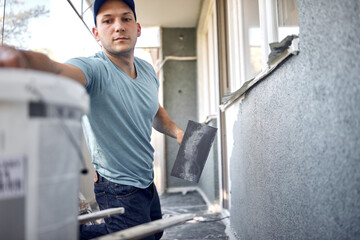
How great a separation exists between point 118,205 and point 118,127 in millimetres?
334

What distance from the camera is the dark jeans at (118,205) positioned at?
116 centimetres

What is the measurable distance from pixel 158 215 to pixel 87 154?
1832 mm

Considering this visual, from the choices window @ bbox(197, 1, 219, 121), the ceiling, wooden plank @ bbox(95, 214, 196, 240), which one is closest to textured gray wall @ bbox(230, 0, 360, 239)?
wooden plank @ bbox(95, 214, 196, 240)

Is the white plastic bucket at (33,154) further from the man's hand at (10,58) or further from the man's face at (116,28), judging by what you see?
the man's face at (116,28)

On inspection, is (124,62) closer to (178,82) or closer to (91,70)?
(91,70)

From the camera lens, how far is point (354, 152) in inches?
23.9

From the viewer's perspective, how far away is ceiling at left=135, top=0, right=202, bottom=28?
4.24 m

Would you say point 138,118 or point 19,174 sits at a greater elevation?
point 138,118

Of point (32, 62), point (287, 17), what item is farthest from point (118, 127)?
point (287, 17)

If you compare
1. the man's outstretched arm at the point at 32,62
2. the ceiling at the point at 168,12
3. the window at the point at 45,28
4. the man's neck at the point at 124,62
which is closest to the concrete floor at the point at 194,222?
the man's neck at the point at 124,62

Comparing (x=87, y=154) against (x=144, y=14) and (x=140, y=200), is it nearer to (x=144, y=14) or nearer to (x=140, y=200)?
(x=140, y=200)

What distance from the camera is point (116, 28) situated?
131 cm

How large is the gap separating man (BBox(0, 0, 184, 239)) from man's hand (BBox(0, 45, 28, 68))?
1.33 ft

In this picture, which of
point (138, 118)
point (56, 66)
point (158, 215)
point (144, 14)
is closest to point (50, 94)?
point (56, 66)
